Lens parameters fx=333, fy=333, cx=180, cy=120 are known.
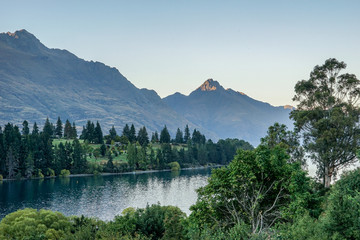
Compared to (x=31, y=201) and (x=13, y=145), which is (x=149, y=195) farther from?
(x=13, y=145)

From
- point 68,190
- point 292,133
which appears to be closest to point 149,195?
point 68,190

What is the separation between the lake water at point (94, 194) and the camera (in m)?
81.9

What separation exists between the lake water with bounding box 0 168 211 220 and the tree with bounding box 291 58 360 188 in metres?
38.5

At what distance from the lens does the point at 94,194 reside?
100188 mm

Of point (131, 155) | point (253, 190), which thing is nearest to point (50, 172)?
point (131, 155)

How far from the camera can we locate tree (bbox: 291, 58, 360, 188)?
40.4 meters

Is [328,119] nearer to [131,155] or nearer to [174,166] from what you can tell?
[131,155]

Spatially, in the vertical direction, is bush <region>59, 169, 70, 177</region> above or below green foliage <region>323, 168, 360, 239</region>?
below

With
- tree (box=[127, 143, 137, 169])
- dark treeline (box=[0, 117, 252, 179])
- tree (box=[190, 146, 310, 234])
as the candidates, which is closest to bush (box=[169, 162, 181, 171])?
dark treeline (box=[0, 117, 252, 179])

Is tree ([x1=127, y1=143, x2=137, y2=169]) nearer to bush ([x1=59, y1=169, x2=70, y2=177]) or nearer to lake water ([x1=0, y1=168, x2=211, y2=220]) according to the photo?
lake water ([x1=0, y1=168, x2=211, y2=220])

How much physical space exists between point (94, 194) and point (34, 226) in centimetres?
6137

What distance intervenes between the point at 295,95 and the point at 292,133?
5.48m

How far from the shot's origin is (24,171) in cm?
13800

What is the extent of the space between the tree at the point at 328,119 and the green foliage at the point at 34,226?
32064mm
